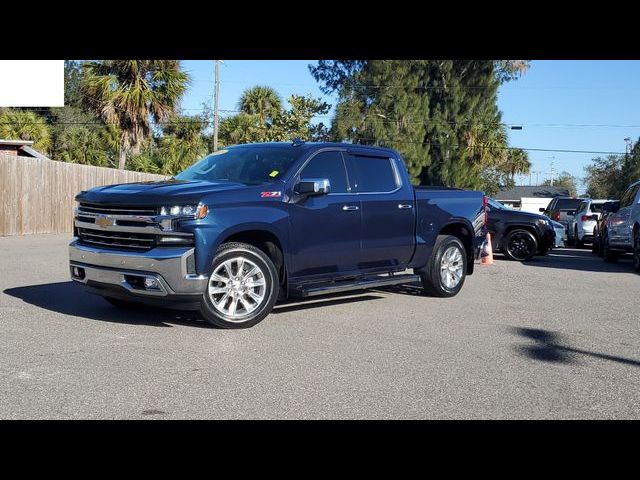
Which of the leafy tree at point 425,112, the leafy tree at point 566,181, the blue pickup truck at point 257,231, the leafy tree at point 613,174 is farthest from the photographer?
the leafy tree at point 566,181

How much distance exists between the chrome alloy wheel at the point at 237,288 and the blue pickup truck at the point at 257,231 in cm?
1

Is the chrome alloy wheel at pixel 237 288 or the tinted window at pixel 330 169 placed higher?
the tinted window at pixel 330 169

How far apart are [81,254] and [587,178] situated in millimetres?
99174

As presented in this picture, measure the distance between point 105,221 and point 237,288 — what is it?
5.05ft

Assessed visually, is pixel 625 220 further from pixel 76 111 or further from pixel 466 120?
pixel 76 111

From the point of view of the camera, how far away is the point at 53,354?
6.16 meters

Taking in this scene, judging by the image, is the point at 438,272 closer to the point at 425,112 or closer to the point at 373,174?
the point at 373,174

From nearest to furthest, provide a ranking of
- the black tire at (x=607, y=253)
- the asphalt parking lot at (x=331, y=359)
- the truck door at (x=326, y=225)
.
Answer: the asphalt parking lot at (x=331, y=359)
the truck door at (x=326, y=225)
the black tire at (x=607, y=253)

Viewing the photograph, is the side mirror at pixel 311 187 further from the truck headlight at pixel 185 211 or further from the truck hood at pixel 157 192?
the truck headlight at pixel 185 211

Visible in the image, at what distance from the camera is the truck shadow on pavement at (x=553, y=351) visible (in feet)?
21.2

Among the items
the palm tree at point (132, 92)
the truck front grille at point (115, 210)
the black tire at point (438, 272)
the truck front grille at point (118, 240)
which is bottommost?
the black tire at point (438, 272)

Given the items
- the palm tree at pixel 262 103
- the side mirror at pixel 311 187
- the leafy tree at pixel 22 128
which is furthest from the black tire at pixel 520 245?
the palm tree at pixel 262 103
